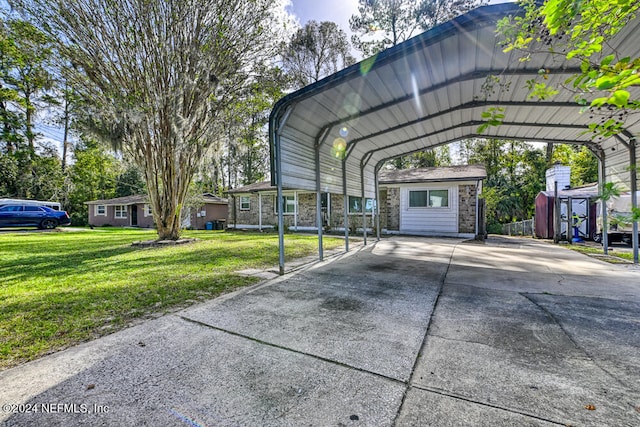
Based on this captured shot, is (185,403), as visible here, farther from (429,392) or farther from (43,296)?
(43,296)

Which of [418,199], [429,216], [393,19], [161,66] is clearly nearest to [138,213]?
[161,66]

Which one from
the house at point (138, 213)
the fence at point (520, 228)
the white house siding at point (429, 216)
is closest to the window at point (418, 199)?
the white house siding at point (429, 216)

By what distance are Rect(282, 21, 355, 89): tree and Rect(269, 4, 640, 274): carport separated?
1289 centimetres

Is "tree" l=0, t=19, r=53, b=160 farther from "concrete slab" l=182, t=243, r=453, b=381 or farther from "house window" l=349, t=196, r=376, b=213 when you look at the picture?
"house window" l=349, t=196, r=376, b=213

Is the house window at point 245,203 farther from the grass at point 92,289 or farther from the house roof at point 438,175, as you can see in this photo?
the grass at point 92,289

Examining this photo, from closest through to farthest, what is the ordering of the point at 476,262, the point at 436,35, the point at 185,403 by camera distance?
the point at 185,403
the point at 436,35
the point at 476,262

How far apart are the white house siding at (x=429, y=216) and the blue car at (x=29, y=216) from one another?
22526 mm

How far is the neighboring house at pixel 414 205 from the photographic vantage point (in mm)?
12086

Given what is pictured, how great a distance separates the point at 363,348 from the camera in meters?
2.24

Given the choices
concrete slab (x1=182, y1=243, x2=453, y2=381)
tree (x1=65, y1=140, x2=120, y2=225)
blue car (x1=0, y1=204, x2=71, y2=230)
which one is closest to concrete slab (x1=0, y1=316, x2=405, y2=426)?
concrete slab (x1=182, y1=243, x2=453, y2=381)

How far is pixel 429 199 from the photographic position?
42.2 ft

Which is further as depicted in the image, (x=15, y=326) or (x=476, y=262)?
(x=476, y=262)

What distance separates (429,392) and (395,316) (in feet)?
4.17

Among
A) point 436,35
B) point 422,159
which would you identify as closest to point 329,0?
point 436,35
